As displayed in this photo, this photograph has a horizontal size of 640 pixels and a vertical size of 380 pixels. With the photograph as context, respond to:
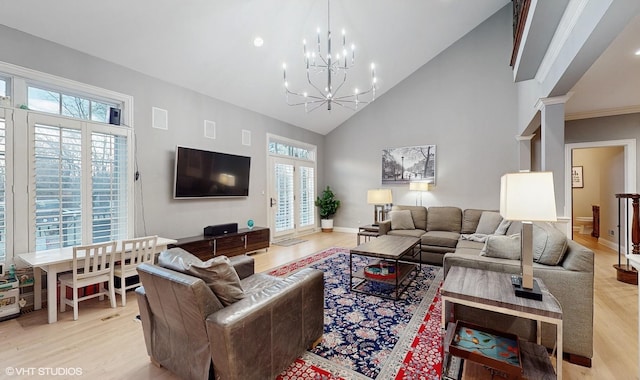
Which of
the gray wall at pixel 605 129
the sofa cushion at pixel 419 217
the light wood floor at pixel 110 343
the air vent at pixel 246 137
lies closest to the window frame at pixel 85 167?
the light wood floor at pixel 110 343

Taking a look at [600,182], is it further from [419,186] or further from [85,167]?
[85,167]

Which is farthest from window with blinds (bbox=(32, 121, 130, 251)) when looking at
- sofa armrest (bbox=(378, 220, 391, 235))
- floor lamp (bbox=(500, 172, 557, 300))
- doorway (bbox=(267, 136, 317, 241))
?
floor lamp (bbox=(500, 172, 557, 300))

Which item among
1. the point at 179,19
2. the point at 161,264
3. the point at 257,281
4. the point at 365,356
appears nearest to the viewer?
the point at 161,264

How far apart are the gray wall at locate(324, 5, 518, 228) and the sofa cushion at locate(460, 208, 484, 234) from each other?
114 centimetres

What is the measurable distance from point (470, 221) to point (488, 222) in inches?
14.8

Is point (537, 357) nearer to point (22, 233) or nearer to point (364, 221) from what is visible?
point (22, 233)

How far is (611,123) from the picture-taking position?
480 cm

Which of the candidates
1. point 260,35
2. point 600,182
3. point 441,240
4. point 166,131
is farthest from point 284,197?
point 600,182

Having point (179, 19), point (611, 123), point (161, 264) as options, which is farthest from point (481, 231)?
point (179, 19)

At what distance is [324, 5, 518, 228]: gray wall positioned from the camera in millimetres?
5668

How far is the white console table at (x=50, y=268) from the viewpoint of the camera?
2.58m

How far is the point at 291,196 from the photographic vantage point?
679 centimetres

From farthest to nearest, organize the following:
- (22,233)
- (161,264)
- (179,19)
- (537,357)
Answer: (179,19) → (22,233) → (161,264) → (537,357)

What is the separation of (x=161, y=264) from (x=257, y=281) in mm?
855
